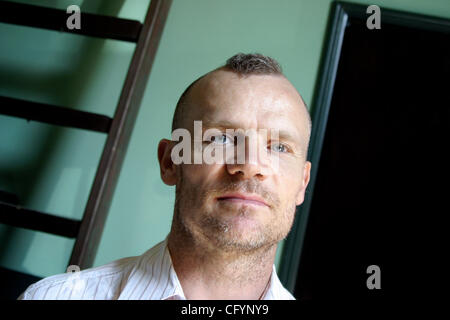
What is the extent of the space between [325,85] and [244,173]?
0.70m

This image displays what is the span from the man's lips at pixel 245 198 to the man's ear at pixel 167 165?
150 millimetres

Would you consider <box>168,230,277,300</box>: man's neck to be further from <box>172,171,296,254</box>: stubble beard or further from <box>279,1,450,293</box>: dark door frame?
<box>279,1,450,293</box>: dark door frame

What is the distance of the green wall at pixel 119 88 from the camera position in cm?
103

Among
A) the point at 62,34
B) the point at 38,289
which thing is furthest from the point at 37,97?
the point at 38,289

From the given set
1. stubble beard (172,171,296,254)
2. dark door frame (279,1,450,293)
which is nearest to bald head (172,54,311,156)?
stubble beard (172,171,296,254)

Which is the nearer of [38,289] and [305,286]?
[38,289]

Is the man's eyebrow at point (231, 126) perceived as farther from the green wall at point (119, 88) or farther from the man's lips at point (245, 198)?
the green wall at point (119, 88)

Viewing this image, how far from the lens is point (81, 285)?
21.0 inches

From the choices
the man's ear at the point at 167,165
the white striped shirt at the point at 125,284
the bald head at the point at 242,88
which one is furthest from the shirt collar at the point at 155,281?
the bald head at the point at 242,88

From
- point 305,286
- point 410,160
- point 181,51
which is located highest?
point 181,51

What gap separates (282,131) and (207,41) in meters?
0.68

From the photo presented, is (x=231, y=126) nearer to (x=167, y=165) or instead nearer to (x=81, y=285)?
(x=167, y=165)

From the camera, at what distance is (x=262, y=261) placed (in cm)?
50

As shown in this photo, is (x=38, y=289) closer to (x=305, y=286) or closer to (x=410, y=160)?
(x=305, y=286)
